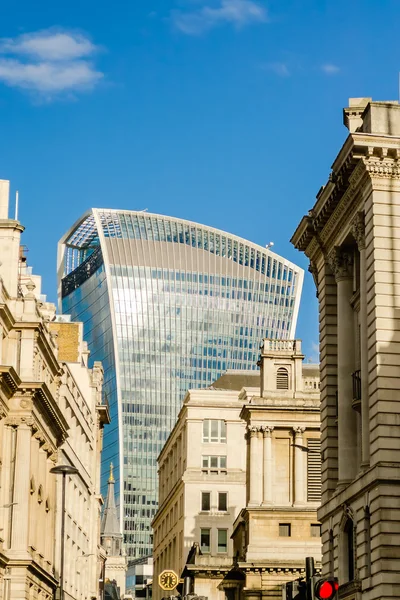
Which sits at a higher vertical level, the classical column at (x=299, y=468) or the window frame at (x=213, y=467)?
the window frame at (x=213, y=467)

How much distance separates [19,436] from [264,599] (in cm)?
2542

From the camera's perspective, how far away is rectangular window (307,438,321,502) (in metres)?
91.6

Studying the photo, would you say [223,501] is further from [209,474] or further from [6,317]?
[6,317]

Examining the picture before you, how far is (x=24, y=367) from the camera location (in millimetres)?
76125

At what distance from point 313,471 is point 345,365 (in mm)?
38202

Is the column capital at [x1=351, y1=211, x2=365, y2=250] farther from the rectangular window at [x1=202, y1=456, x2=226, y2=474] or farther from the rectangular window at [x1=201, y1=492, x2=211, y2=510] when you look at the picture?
the rectangular window at [x1=202, y1=456, x2=226, y2=474]

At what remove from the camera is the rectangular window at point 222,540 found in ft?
363

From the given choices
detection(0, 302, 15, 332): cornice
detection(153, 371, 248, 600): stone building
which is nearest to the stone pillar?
detection(0, 302, 15, 332): cornice

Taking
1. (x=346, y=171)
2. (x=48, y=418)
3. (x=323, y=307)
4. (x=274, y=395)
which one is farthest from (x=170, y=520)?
(x=346, y=171)

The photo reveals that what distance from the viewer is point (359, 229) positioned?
52.9 metres

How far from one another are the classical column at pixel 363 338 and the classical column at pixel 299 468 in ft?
134

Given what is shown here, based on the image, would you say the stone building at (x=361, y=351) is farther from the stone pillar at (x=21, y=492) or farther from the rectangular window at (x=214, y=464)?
the rectangular window at (x=214, y=464)

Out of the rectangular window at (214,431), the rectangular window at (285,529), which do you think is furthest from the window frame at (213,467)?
the rectangular window at (285,529)

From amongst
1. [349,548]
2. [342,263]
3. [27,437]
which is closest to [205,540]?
[27,437]
